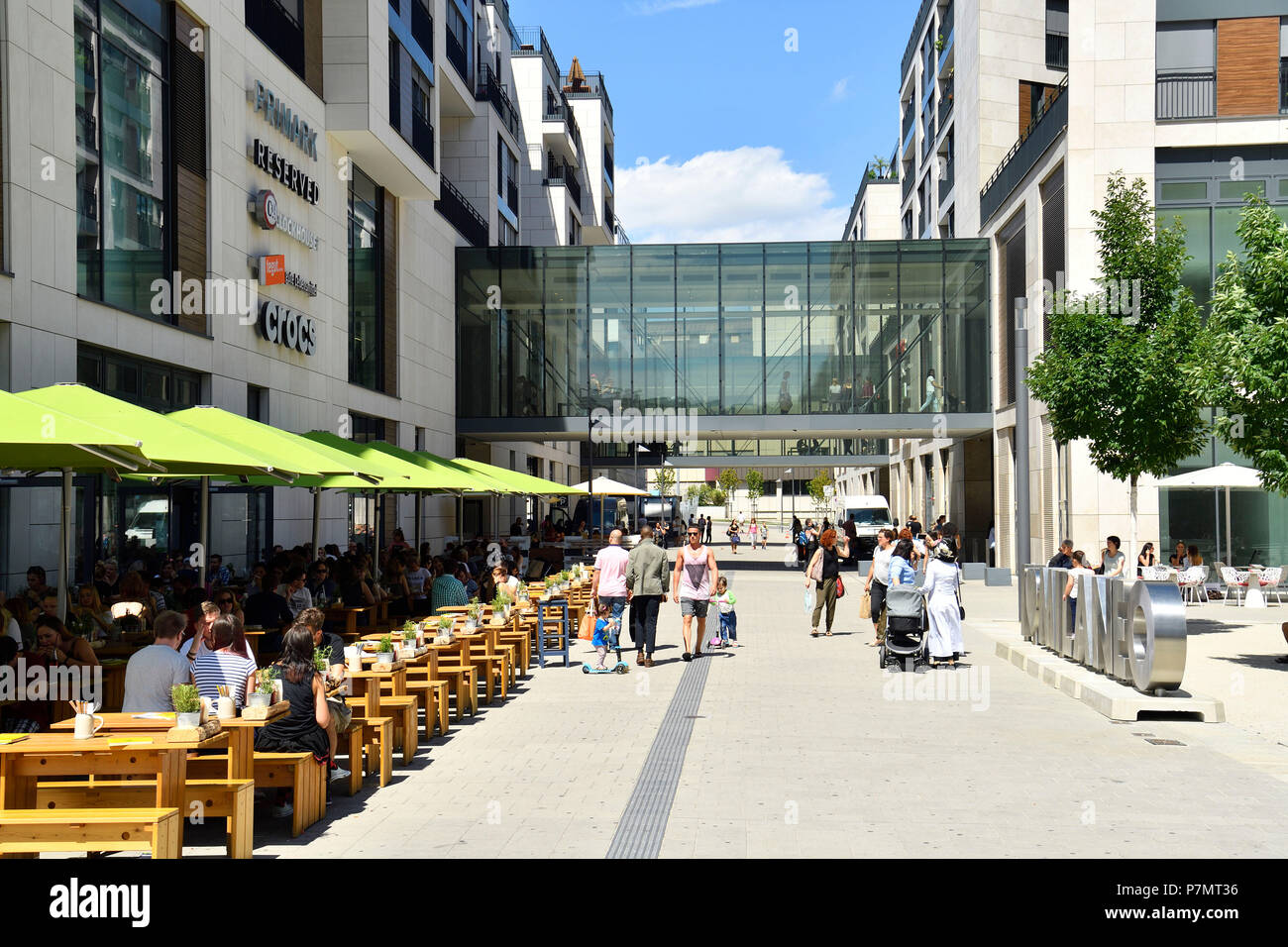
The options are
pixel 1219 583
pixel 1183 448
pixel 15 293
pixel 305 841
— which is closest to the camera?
pixel 305 841

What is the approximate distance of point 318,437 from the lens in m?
17.9

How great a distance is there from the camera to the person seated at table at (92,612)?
1202cm

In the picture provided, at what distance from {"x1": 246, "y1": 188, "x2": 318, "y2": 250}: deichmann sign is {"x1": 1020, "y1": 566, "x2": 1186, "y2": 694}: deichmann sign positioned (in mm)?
14602

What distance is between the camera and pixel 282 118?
74.3 feet

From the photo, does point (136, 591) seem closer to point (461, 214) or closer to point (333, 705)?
point (333, 705)

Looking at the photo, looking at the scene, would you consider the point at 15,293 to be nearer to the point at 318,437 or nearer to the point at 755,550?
the point at 318,437

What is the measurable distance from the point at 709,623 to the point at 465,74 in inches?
915

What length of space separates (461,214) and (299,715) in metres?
32.0

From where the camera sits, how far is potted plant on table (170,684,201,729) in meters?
6.82

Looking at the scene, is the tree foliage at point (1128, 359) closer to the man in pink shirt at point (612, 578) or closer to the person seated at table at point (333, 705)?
the man in pink shirt at point (612, 578)

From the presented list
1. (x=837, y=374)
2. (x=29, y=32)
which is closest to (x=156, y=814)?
(x=29, y=32)

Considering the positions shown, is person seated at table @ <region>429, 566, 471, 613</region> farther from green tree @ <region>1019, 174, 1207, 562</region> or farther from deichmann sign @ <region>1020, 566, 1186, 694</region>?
green tree @ <region>1019, 174, 1207, 562</region>

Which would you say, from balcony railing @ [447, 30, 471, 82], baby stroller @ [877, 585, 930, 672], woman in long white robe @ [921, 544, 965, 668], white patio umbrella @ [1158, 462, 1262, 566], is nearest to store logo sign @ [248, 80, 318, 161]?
balcony railing @ [447, 30, 471, 82]

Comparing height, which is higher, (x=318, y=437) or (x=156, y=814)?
(x=318, y=437)
